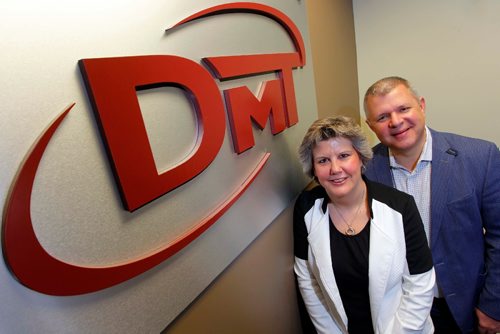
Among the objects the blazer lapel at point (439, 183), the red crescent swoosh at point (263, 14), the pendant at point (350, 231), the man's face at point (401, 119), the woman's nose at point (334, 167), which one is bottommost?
the pendant at point (350, 231)

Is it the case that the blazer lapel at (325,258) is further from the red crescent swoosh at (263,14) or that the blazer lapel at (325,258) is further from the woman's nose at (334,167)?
the red crescent swoosh at (263,14)

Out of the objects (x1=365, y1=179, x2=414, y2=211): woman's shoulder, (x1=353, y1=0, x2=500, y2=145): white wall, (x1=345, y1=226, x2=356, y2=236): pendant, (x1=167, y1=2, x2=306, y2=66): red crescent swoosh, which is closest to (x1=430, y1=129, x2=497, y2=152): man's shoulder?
(x1=365, y1=179, x2=414, y2=211): woman's shoulder

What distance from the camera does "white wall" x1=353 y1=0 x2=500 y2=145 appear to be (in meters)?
2.25

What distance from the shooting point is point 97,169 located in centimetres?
60

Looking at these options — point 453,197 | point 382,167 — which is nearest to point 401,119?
point 382,167

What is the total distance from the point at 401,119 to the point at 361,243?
590mm

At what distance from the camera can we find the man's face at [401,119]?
1.32m

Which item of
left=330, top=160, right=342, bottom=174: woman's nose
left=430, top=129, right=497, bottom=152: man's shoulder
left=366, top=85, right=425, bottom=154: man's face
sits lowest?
left=430, top=129, right=497, bottom=152: man's shoulder

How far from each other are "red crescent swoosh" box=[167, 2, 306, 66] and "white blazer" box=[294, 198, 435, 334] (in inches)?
31.9

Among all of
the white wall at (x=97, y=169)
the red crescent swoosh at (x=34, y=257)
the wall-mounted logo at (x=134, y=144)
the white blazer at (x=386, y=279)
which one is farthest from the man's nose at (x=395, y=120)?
the red crescent swoosh at (x=34, y=257)

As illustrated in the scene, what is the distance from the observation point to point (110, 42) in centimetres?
62

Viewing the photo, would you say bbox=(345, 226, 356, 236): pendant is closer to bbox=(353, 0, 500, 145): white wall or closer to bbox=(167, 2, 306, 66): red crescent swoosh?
bbox=(167, 2, 306, 66): red crescent swoosh

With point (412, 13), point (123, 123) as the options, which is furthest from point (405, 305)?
point (412, 13)

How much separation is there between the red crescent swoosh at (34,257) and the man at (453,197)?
50.7 inches
